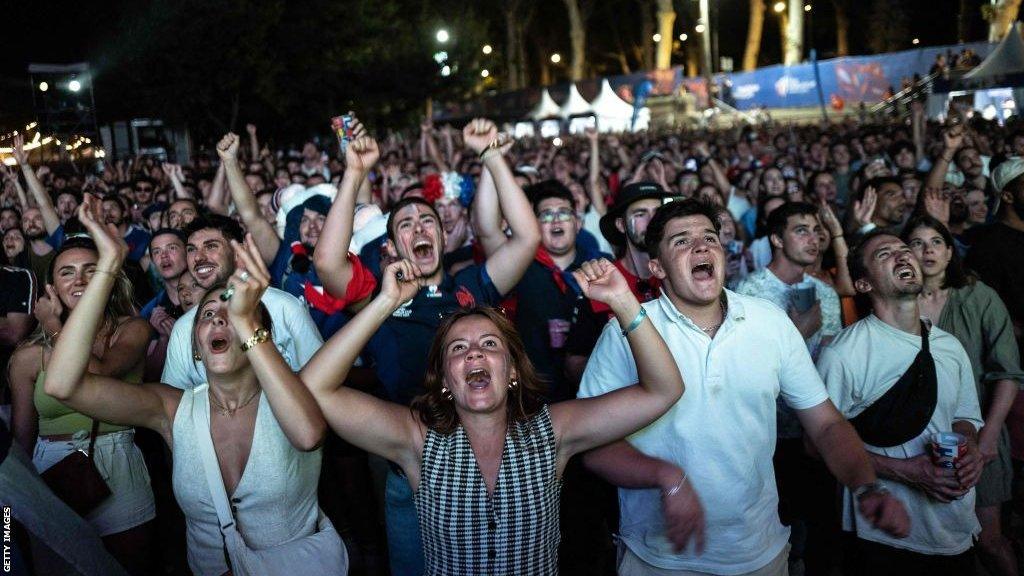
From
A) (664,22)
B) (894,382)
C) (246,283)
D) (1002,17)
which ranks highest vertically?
(664,22)

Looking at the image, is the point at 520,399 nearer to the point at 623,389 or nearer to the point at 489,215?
the point at 623,389

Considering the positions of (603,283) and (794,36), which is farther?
(794,36)

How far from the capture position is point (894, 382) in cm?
336

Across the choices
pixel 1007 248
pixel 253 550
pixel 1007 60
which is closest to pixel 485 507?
pixel 253 550

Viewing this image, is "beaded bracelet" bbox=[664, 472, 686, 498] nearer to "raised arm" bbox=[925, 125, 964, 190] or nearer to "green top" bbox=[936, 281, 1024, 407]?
"green top" bbox=[936, 281, 1024, 407]

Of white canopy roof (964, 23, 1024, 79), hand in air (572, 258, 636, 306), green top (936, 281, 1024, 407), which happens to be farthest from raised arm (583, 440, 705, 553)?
white canopy roof (964, 23, 1024, 79)

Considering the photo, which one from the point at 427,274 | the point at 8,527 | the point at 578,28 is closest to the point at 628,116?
the point at 578,28

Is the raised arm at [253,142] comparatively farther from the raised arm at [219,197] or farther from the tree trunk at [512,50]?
the tree trunk at [512,50]

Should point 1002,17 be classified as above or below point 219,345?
above

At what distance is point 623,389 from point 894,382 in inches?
49.3

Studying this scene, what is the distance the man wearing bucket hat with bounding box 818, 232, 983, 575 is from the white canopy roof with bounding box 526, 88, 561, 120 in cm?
2874

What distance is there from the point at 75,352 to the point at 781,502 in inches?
105

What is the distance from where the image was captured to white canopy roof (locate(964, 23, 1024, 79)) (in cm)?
1691

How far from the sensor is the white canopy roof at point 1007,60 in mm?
16906
